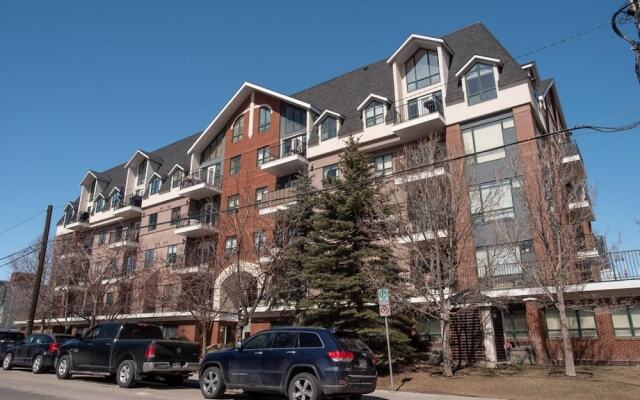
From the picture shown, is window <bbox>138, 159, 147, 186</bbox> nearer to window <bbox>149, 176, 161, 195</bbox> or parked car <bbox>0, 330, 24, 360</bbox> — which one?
window <bbox>149, 176, 161, 195</bbox>

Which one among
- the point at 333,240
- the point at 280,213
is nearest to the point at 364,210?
the point at 333,240

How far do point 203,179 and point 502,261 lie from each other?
2603 centimetres

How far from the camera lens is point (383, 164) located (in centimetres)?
2905

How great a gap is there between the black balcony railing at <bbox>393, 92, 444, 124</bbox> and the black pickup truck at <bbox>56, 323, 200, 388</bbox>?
18570mm

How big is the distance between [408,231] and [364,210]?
229cm

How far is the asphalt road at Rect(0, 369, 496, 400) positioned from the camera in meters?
11.4

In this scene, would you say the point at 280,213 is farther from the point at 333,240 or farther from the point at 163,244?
the point at 163,244

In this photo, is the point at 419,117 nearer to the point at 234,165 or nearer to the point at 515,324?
the point at 515,324

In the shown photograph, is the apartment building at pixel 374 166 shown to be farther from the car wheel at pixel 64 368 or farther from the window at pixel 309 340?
the car wheel at pixel 64 368

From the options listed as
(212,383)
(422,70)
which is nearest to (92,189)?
(422,70)

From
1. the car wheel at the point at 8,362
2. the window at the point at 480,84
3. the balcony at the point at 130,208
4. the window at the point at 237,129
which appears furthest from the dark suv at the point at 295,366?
the balcony at the point at 130,208

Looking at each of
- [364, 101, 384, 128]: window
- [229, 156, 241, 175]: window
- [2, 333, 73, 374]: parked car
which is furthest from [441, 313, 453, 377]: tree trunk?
[229, 156, 241, 175]: window

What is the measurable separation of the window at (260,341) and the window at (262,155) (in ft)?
81.6

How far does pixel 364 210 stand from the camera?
20.7m
